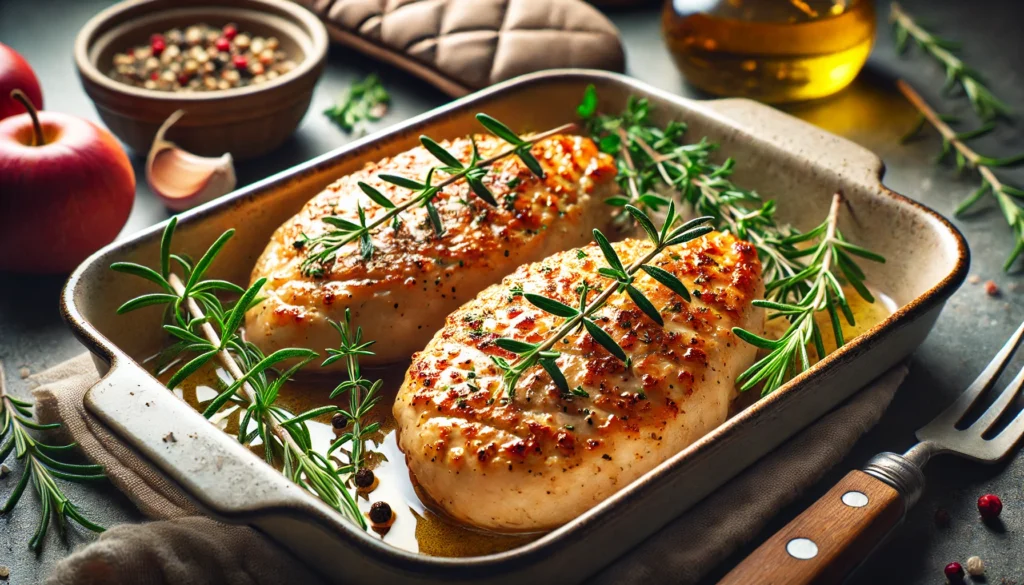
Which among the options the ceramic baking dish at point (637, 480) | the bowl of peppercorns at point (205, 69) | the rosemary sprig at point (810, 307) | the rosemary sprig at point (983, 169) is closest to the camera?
the ceramic baking dish at point (637, 480)

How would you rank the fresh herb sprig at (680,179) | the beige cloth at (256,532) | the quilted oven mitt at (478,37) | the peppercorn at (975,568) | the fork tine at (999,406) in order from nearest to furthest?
the beige cloth at (256,532), the peppercorn at (975,568), the fork tine at (999,406), the fresh herb sprig at (680,179), the quilted oven mitt at (478,37)

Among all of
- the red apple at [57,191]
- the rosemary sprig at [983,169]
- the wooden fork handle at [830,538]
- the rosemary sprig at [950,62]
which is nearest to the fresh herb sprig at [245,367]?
the red apple at [57,191]

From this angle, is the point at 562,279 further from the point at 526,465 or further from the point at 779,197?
the point at 779,197

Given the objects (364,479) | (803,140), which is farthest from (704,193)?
(364,479)

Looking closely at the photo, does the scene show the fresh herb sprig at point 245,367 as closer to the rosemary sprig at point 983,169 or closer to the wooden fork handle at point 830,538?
the wooden fork handle at point 830,538

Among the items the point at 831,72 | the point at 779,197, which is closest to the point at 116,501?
the point at 779,197

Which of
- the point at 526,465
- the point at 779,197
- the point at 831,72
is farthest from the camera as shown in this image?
the point at 831,72

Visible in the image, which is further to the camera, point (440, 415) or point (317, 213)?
Result: point (317, 213)
